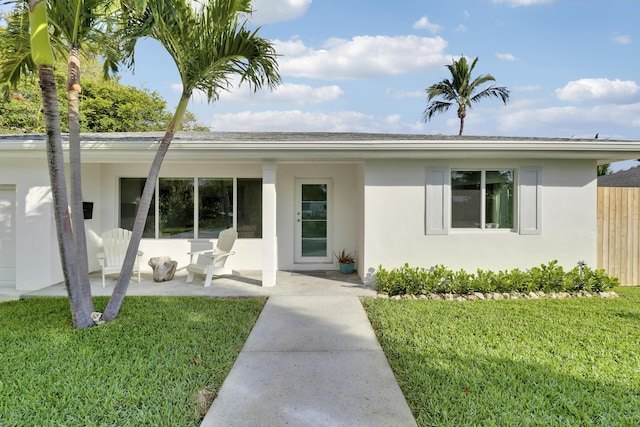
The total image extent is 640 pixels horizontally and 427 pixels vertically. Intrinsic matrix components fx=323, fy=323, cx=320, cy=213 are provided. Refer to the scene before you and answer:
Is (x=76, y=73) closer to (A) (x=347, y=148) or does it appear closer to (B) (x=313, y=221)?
(A) (x=347, y=148)

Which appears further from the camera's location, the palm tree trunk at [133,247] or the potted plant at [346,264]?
the potted plant at [346,264]

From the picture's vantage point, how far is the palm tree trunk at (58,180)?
3.60m

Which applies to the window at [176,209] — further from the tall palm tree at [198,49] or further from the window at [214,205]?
the tall palm tree at [198,49]

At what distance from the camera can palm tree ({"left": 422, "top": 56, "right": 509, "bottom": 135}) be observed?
16.6 metres

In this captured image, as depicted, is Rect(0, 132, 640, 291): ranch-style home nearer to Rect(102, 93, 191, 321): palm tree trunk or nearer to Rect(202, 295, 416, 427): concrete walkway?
Rect(102, 93, 191, 321): palm tree trunk

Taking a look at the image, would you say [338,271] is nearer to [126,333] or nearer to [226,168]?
[226,168]

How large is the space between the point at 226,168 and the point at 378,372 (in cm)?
592

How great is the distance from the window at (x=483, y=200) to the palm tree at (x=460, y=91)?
12.2m

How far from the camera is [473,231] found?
20.7ft

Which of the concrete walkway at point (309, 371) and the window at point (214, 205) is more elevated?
the window at point (214, 205)

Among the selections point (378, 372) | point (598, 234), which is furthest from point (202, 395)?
point (598, 234)

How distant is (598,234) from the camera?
6.44 m

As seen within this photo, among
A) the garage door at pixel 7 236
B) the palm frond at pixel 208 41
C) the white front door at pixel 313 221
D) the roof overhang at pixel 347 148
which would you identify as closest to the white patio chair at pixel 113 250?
the roof overhang at pixel 347 148

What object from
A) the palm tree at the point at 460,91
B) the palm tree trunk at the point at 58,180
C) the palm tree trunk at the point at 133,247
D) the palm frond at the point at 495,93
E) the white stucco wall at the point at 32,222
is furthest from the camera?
the palm tree at the point at 460,91
